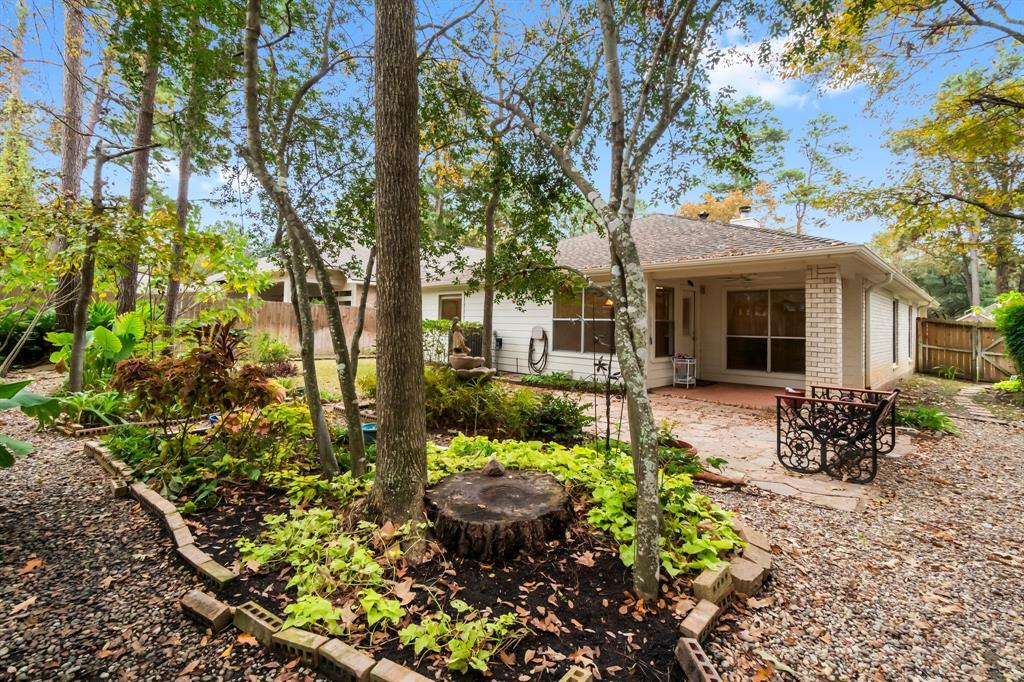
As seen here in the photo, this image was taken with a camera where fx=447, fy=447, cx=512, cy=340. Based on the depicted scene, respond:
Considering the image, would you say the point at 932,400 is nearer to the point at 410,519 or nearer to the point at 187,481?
the point at 410,519

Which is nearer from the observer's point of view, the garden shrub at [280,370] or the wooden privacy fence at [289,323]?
the garden shrub at [280,370]

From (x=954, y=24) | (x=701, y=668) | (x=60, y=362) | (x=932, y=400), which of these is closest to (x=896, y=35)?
(x=954, y=24)

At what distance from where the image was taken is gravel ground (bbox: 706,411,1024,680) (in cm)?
185

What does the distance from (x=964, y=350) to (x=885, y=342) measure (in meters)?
Result: 4.71

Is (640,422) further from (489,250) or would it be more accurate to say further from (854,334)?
(854,334)

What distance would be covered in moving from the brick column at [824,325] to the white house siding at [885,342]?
2.97 m

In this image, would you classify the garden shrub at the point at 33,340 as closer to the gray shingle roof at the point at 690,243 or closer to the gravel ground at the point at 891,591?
the gray shingle roof at the point at 690,243

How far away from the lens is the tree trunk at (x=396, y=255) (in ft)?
8.25

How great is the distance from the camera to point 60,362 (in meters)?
6.22

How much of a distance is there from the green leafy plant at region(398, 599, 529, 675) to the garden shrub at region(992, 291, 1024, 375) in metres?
12.2

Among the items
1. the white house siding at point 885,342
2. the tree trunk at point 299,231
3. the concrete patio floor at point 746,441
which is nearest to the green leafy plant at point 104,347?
the tree trunk at point 299,231

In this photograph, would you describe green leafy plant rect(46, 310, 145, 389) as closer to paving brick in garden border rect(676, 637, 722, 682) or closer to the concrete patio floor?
the concrete patio floor

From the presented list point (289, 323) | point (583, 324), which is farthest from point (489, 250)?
point (289, 323)

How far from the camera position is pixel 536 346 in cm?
1133
